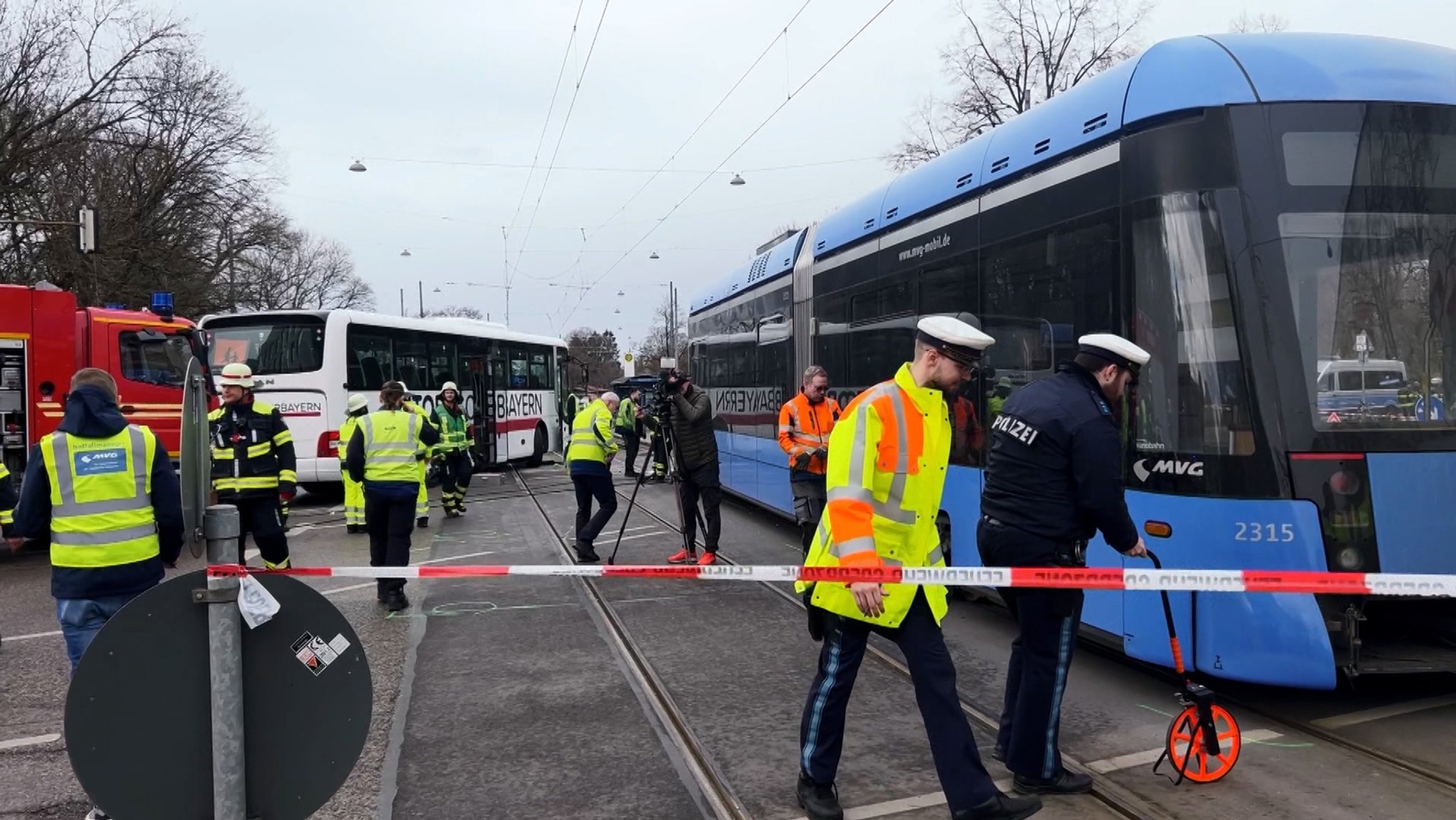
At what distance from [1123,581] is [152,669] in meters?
3.12

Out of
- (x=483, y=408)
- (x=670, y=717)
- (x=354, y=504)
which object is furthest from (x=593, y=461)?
(x=483, y=408)

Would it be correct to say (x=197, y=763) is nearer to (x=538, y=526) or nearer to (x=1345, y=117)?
(x=1345, y=117)

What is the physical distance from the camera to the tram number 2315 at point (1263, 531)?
4.46 meters

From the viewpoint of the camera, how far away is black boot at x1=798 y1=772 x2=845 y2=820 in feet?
12.3

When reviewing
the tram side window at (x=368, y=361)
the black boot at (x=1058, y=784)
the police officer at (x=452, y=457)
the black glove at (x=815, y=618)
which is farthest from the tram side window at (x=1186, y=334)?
the tram side window at (x=368, y=361)

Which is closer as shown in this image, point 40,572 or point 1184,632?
point 1184,632

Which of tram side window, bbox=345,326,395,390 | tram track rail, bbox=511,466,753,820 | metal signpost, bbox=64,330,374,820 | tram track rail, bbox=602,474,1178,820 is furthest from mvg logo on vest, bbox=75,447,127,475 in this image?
tram side window, bbox=345,326,395,390

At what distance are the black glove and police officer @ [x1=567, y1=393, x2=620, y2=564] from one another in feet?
19.6

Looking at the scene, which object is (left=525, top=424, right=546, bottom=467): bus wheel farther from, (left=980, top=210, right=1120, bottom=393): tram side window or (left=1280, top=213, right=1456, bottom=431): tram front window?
(left=1280, top=213, right=1456, bottom=431): tram front window

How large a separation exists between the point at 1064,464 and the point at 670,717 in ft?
7.81

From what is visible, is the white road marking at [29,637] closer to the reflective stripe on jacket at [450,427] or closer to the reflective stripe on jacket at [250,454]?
the reflective stripe on jacket at [250,454]

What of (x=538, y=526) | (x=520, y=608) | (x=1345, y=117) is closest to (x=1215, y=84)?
(x=1345, y=117)

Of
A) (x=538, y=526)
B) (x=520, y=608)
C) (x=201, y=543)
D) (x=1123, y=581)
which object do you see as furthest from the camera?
(x=538, y=526)

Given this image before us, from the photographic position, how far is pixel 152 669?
2.59 m
